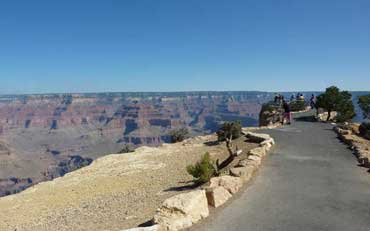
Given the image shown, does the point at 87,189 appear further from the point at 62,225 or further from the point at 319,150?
the point at 319,150

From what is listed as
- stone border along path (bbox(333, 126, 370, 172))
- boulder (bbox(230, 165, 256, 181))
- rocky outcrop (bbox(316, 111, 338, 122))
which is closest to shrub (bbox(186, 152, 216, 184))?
boulder (bbox(230, 165, 256, 181))

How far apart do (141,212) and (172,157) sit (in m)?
12.4

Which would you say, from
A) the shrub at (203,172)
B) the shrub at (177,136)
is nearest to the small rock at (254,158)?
the shrub at (203,172)

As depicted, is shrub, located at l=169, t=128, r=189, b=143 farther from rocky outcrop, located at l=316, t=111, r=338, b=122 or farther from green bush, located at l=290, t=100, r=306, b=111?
green bush, located at l=290, t=100, r=306, b=111

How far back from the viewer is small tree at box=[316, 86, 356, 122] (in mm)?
43028

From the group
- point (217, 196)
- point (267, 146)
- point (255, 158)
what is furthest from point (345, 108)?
point (217, 196)

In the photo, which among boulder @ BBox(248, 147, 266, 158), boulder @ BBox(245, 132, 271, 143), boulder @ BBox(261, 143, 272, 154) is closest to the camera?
boulder @ BBox(248, 147, 266, 158)

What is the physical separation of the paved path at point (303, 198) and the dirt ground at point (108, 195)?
10.8ft

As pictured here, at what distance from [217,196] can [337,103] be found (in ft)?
116

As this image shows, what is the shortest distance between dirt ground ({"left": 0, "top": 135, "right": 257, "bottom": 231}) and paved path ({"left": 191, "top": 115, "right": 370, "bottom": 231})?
10.8 ft

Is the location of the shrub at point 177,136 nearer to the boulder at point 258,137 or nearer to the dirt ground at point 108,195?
the dirt ground at point 108,195

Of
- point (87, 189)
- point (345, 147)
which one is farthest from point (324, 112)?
point (87, 189)

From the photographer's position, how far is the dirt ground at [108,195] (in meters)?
14.5

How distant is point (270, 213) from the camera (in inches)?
438
